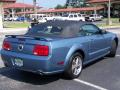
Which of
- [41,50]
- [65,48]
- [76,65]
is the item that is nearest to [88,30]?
[76,65]

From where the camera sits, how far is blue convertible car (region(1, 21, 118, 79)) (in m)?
7.15

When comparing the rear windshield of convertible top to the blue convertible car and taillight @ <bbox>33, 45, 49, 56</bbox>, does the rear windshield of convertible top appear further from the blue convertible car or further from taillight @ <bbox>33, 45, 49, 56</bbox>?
taillight @ <bbox>33, 45, 49, 56</bbox>

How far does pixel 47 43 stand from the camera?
7156mm

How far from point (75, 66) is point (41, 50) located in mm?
1193

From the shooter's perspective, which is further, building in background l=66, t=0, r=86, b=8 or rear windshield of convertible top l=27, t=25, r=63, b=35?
building in background l=66, t=0, r=86, b=8

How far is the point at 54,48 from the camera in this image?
7.19m

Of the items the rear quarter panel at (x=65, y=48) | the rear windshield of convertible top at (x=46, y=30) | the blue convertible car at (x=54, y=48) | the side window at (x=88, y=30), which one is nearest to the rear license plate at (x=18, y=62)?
the blue convertible car at (x=54, y=48)

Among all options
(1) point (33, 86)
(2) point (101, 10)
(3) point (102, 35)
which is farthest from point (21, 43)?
(2) point (101, 10)

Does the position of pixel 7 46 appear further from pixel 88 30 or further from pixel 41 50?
pixel 88 30

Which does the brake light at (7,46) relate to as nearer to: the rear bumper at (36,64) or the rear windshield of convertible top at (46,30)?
the rear bumper at (36,64)

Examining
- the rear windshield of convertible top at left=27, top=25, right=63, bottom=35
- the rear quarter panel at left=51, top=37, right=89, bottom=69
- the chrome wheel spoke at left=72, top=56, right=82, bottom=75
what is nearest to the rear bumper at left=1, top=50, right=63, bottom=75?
the rear quarter panel at left=51, top=37, right=89, bottom=69

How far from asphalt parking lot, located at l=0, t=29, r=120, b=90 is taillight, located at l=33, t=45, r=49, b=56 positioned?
30.1 inches

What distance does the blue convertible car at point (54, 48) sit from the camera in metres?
7.15

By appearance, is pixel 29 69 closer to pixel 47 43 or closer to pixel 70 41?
pixel 47 43
